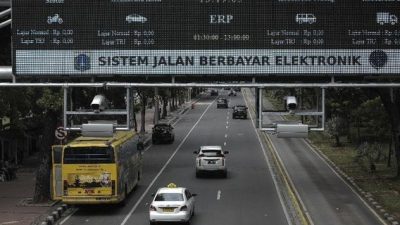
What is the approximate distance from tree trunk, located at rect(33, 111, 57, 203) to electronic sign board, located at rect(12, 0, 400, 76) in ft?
29.7

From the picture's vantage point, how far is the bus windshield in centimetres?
2406

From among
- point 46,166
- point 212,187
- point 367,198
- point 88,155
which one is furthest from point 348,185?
point 46,166

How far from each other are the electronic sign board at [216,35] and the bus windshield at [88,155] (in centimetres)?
628

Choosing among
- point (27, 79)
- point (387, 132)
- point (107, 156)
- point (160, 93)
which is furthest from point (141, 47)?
point (160, 93)

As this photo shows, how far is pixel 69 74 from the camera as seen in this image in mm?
18516

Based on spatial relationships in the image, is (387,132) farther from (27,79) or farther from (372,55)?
(27,79)

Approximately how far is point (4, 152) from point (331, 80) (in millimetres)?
25295

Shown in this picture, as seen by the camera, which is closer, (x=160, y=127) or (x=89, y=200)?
(x=89, y=200)

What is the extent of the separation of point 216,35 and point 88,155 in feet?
26.6

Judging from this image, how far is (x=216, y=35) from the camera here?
59.8 feet

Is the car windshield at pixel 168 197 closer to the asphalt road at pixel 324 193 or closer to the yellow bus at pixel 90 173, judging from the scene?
the yellow bus at pixel 90 173

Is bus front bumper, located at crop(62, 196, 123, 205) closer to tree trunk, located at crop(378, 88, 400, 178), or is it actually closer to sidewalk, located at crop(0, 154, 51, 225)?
sidewalk, located at crop(0, 154, 51, 225)

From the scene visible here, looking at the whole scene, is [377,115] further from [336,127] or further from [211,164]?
[211,164]

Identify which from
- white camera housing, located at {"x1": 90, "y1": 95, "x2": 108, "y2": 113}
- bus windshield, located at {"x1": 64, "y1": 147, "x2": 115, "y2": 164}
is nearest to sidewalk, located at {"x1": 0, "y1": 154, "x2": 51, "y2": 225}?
bus windshield, located at {"x1": 64, "y1": 147, "x2": 115, "y2": 164}
